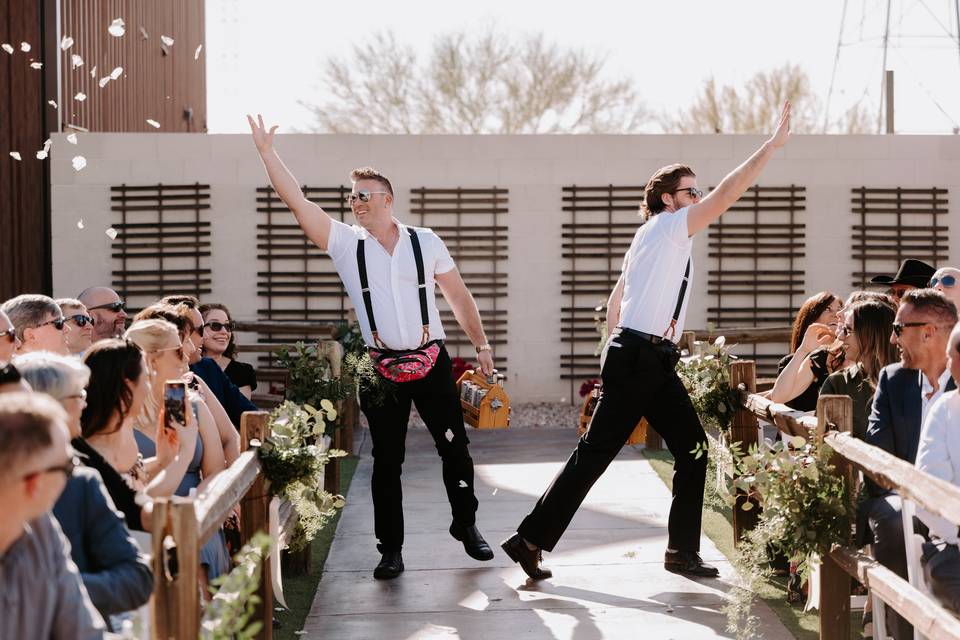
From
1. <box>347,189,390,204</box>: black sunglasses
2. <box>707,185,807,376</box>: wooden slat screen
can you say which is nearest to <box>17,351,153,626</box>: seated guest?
<box>347,189,390,204</box>: black sunglasses

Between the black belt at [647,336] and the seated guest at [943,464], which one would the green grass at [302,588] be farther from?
the seated guest at [943,464]

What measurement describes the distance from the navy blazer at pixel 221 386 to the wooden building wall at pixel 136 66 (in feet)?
28.3

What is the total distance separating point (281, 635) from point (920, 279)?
3890 millimetres

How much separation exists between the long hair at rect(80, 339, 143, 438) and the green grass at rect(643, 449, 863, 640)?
2.64 m

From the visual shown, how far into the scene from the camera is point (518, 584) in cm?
546

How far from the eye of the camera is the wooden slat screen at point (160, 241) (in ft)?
41.4

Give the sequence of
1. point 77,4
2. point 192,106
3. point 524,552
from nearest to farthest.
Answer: point 524,552 < point 77,4 < point 192,106

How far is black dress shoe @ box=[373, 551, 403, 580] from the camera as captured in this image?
5586mm

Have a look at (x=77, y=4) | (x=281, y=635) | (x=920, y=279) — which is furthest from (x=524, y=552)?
(x=77, y=4)

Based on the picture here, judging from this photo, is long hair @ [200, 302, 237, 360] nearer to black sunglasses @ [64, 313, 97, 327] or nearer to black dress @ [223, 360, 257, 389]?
black dress @ [223, 360, 257, 389]

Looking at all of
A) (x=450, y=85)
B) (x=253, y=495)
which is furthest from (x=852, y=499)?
(x=450, y=85)

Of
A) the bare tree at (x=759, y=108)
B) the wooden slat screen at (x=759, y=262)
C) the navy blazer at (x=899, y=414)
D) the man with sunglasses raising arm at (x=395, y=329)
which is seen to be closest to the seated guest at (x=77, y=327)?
the man with sunglasses raising arm at (x=395, y=329)

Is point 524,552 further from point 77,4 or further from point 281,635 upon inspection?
point 77,4

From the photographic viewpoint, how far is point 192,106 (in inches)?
770
